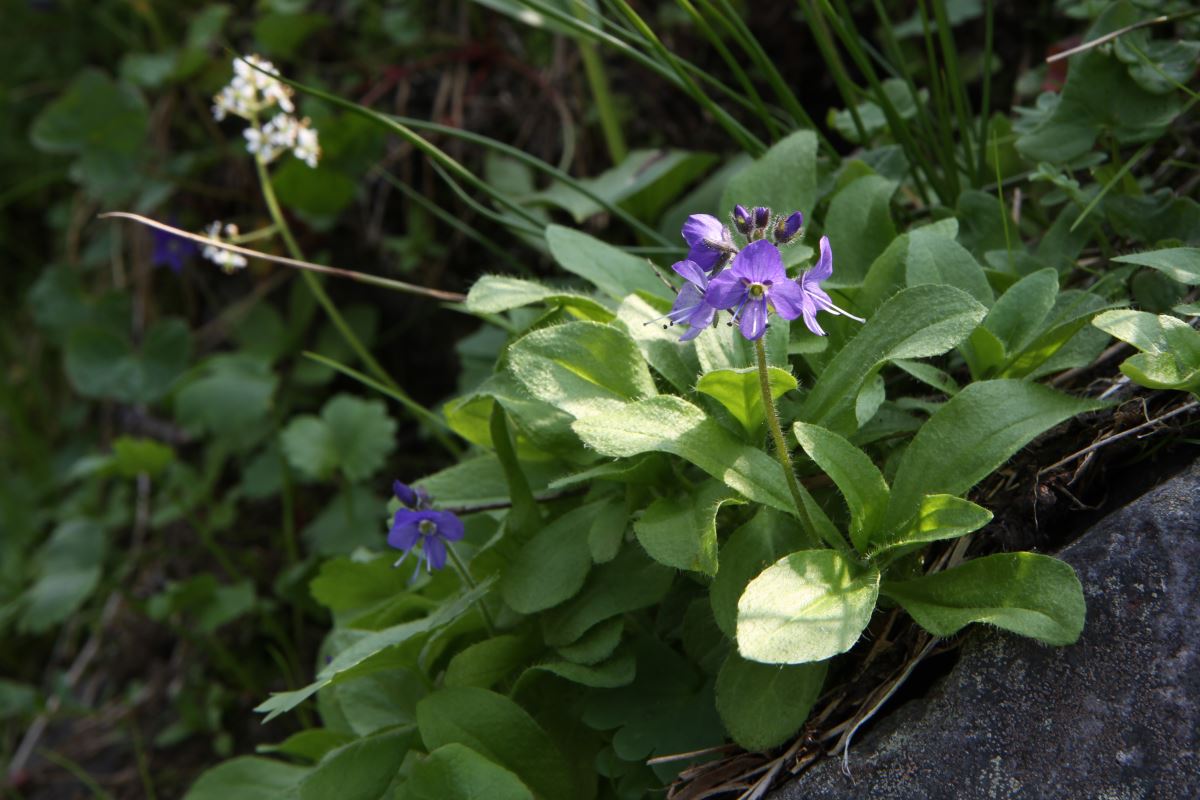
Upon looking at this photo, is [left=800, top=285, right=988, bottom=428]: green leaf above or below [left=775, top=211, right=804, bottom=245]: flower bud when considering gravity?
below

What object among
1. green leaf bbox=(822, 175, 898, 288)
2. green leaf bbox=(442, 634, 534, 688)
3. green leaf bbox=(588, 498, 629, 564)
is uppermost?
green leaf bbox=(822, 175, 898, 288)

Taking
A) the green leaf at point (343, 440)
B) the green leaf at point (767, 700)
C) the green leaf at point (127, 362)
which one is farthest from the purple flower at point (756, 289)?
the green leaf at point (127, 362)

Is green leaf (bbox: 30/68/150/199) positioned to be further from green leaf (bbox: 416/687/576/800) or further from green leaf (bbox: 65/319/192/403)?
green leaf (bbox: 416/687/576/800)

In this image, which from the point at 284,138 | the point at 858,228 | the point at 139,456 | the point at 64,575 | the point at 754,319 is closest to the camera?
the point at 754,319

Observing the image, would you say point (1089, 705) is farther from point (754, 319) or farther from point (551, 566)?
point (551, 566)

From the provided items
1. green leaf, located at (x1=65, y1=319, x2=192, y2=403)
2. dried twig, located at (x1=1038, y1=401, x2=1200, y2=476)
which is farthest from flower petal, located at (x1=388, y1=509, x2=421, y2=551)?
green leaf, located at (x1=65, y1=319, x2=192, y2=403)

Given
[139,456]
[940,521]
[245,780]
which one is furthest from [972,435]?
[139,456]

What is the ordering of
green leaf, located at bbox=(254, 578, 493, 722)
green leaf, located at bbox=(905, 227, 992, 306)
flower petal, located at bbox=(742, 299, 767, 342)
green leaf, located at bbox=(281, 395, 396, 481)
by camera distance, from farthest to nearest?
green leaf, located at bbox=(281, 395, 396, 481)
green leaf, located at bbox=(905, 227, 992, 306)
green leaf, located at bbox=(254, 578, 493, 722)
flower petal, located at bbox=(742, 299, 767, 342)
